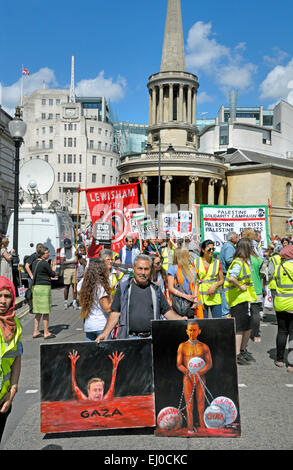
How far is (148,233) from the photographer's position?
45.6 feet

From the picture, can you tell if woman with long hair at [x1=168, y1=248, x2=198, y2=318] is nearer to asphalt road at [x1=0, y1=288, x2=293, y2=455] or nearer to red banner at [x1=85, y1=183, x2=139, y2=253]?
asphalt road at [x1=0, y1=288, x2=293, y2=455]

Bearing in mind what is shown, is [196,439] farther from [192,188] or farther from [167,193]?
[192,188]

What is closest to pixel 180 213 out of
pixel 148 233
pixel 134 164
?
pixel 148 233

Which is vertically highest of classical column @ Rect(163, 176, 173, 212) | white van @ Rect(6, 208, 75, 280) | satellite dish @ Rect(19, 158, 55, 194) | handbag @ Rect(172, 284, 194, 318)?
classical column @ Rect(163, 176, 173, 212)

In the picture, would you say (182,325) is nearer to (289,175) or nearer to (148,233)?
(148,233)

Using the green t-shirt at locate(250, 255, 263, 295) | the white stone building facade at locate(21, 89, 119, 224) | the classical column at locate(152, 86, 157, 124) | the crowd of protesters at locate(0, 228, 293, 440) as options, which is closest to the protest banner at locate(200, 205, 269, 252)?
the crowd of protesters at locate(0, 228, 293, 440)

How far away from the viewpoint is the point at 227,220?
44.8 ft

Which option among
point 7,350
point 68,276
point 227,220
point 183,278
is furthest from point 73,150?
point 7,350

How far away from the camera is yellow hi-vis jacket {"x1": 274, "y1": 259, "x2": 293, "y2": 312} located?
23.6ft

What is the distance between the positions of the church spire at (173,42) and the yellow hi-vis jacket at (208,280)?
56108 mm

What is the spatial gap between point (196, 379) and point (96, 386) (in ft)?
3.17

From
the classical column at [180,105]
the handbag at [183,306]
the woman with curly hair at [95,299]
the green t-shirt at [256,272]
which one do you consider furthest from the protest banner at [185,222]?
the classical column at [180,105]

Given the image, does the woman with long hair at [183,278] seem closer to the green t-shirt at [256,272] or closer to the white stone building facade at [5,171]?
the green t-shirt at [256,272]

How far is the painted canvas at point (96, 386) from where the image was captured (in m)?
4.43
